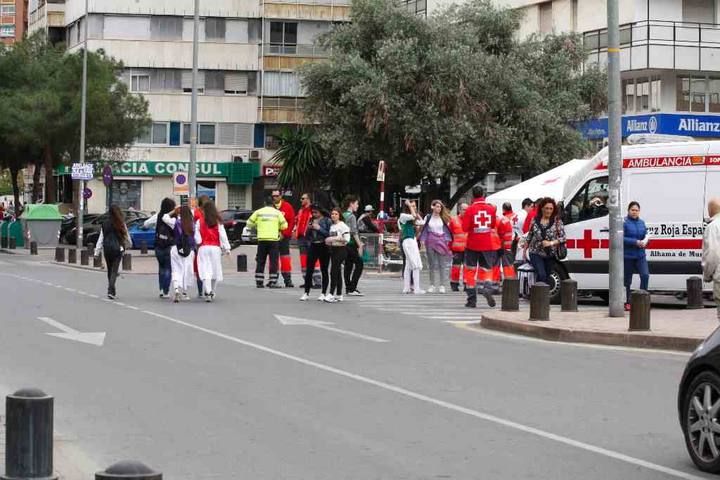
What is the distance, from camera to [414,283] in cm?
2677

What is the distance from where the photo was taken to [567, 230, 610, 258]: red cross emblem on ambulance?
76.3 feet

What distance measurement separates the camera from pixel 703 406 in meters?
8.09

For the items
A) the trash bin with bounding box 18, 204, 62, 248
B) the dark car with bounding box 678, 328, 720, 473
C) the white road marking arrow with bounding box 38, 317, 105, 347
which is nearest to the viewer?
the dark car with bounding box 678, 328, 720, 473

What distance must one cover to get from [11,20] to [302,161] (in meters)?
68.8

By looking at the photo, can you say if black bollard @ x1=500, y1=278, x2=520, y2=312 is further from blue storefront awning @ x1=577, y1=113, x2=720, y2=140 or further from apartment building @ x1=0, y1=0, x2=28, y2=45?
apartment building @ x1=0, y1=0, x2=28, y2=45

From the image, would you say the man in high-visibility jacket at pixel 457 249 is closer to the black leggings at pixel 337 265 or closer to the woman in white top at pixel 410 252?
the woman in white top at pixel 410 252

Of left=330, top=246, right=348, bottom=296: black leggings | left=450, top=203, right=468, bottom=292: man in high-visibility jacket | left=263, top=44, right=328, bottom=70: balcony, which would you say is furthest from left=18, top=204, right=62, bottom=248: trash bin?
left=330, top=246, right=348, bottom=296: black leggings

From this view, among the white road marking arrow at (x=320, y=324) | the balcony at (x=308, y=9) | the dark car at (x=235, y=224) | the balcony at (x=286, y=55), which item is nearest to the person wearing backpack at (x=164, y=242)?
the white road marking arrow at (x=320, y=324)

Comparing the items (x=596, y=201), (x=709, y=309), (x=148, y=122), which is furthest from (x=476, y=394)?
(x=148, y=122)

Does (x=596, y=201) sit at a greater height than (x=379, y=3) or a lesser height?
lesser

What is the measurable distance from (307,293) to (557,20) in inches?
1275

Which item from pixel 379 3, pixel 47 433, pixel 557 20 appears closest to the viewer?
pixel 47 433

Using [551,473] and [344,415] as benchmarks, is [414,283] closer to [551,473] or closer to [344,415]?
[344,415]

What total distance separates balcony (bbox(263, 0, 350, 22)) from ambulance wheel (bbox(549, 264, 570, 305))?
51.3 m
